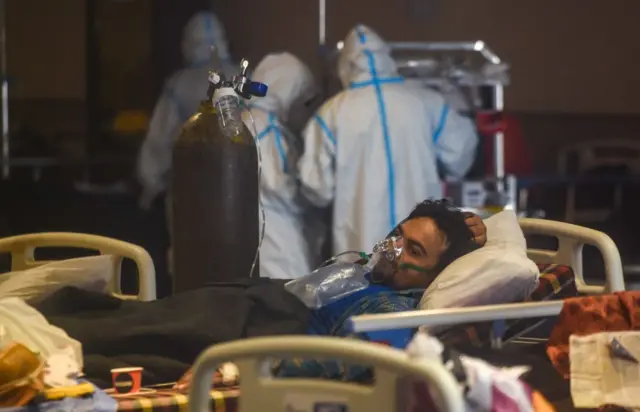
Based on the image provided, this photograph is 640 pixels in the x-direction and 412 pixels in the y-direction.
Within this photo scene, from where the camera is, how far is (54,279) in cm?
166

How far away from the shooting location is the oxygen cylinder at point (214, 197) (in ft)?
6.66

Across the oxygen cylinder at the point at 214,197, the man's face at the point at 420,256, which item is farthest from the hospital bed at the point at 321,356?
the oxygen cylinder at the point at 214,197

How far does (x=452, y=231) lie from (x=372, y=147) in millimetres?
1402

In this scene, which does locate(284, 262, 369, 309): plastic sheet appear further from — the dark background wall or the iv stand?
the iv stand

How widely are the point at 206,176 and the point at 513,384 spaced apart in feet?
3.72

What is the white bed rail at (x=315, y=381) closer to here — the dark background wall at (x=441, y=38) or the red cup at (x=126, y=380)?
the red cup at (x=126, y=380)

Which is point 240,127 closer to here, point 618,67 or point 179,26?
point 179,26

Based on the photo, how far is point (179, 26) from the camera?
15.0 ft

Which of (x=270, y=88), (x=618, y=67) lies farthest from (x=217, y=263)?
(x=618, y=67)

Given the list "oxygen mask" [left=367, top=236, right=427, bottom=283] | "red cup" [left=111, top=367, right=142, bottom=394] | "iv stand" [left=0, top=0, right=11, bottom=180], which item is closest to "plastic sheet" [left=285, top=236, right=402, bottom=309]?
"oxygen mask" [left=367, top=236, right=427, bottom=283]

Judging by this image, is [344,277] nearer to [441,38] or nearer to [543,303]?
[543,303]

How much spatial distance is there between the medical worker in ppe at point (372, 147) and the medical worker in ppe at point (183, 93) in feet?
2.58

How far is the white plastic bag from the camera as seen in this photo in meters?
1.39

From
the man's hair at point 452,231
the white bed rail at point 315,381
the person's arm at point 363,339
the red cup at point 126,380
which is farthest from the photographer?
the man's hair at point 452,231
